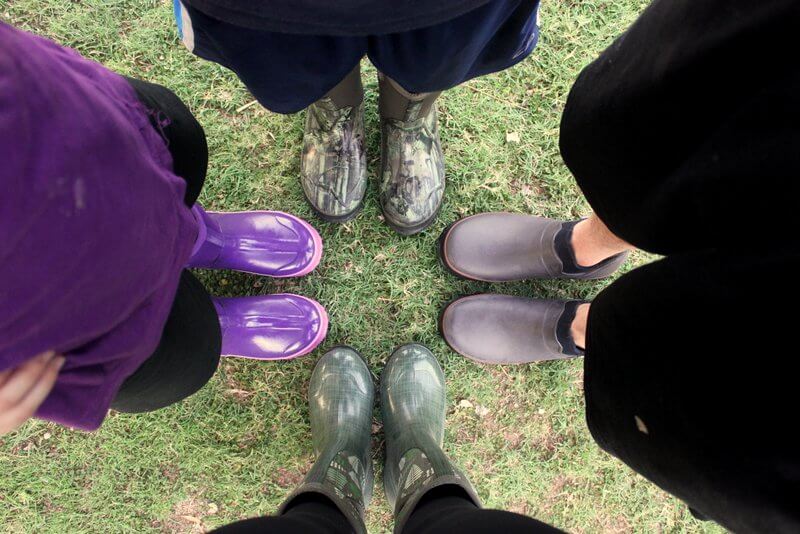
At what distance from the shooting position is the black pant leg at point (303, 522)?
831mm

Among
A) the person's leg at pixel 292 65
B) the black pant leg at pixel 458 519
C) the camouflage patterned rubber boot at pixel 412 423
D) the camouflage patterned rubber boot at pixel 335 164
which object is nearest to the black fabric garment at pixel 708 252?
the black pant leg at pixel 458 519

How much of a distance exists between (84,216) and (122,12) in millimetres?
1557

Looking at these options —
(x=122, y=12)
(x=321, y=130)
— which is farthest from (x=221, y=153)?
(x=122, y=12)

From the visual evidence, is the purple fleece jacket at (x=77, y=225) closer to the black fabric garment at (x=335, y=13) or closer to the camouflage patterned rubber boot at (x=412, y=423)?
the black fabric garment at (x=335, y=13)

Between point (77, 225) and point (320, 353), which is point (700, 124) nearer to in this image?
point (77, 225)

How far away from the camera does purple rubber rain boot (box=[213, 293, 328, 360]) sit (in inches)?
60.1

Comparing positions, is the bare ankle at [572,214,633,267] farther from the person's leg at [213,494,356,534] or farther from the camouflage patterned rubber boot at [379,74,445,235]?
the person's leg at [213,494,356,534]

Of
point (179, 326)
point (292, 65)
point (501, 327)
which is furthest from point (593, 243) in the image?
point (179, 326)

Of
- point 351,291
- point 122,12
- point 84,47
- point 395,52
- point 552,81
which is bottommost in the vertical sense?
point 351,291

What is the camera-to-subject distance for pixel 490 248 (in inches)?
63.5

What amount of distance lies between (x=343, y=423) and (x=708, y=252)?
1177 millimetres

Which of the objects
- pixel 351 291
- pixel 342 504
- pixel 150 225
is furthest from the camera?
pixel 351 291

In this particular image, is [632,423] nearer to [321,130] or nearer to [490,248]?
[490,248]

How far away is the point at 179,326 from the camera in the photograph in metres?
0.98
